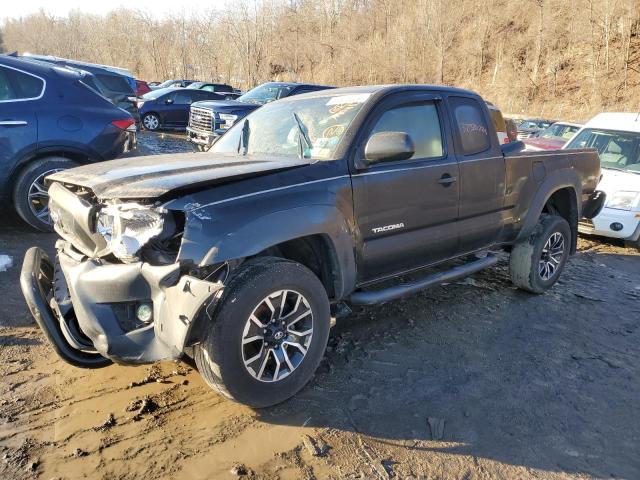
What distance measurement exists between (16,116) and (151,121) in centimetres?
1257

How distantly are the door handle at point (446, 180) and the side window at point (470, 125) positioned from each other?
35cm

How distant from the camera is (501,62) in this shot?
37125 millimetres

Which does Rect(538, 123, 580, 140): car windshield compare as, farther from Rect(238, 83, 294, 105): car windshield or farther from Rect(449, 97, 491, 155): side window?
Rect(449, 97, 491, 155): side window

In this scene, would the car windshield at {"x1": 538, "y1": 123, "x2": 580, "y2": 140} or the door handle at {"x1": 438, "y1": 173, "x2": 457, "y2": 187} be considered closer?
the door handle at {"x1": 438, "y1": 173, "x2": 457, "y2": 187}

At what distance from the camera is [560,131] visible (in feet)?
45.9

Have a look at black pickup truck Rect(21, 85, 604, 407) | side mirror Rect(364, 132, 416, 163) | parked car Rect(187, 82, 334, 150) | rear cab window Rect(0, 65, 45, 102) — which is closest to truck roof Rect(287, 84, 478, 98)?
black pickup truck Rect(21, 85, 604, 407)

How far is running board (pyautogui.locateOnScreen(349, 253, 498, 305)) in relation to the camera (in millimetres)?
3459

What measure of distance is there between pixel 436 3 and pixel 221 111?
37.2 m

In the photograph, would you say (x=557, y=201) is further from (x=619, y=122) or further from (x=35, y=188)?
(x=35, y=188)

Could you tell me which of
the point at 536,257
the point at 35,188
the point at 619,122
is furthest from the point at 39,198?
the point at 619,122

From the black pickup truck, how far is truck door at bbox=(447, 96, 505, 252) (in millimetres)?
16

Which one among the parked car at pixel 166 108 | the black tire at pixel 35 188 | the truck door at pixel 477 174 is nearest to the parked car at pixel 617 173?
the truck door at pixel 477 174

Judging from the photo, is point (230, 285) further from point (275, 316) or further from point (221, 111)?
point (221, 111)

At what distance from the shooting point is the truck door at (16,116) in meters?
5.30
